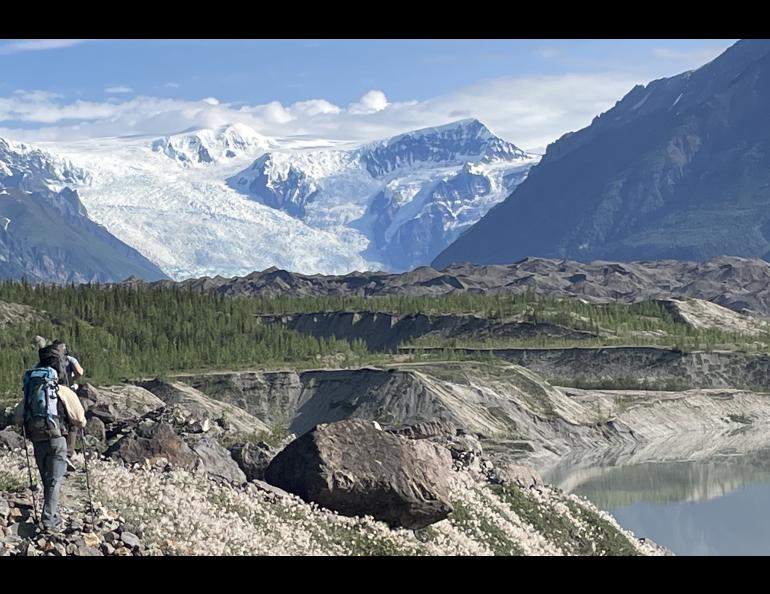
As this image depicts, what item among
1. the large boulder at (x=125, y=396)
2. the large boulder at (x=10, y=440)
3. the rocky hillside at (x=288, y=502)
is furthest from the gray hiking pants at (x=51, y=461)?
the large boulder at (x=125, y=396)

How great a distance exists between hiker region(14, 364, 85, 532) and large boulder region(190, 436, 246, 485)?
37.0ft

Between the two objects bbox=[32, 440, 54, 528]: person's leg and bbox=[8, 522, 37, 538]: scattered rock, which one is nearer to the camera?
bbox=[32, 440, 54, 528]: person's leg

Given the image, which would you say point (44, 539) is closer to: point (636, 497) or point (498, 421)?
point (636, 497)

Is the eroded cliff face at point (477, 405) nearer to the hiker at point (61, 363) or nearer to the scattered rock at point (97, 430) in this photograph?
the scattered rock at point (97, 430)

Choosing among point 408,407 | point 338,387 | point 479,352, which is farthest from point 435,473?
point 479,352

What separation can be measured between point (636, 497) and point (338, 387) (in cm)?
3932

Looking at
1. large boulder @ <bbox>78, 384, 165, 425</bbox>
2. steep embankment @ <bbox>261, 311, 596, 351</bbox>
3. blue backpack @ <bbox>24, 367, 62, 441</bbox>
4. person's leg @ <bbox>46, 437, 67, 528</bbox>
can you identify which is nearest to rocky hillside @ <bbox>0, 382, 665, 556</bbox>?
person's leg @ <bbox>46, 437, 67, 528</bbox>

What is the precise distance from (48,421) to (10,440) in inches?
450

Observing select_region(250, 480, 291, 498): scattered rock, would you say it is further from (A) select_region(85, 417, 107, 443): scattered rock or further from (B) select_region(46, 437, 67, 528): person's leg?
(B) select_region(46, 437, 67, 528): person's leg

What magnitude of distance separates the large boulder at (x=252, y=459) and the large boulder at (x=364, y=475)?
443cm

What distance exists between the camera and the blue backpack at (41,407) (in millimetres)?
21656

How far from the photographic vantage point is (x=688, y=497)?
8969 cm

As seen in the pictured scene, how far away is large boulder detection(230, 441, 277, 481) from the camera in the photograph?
37.1 m
